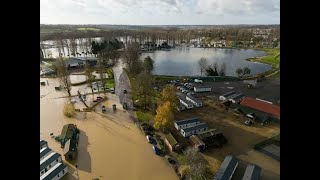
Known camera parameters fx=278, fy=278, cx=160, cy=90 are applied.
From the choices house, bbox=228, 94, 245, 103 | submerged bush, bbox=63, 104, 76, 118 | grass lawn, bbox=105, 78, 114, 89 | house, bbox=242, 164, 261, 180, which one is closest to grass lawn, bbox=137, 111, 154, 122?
submerged bush, bbox=63, 104, 76, 118

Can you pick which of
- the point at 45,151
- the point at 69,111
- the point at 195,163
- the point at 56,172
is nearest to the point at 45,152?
the point at 45,151

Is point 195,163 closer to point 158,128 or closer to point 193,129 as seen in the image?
point 193,129

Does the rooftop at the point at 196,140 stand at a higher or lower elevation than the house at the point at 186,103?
lower

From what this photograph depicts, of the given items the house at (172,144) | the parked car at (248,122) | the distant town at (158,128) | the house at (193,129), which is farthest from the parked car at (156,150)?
the parked car at (248,122)

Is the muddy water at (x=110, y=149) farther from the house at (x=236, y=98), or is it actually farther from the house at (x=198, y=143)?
the house at (x=236, y=98)

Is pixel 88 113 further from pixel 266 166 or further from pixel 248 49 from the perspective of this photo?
pixel 248 49

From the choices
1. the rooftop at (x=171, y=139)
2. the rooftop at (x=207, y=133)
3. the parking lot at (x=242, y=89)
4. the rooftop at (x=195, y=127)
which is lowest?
the rooftop at (x=171, y=139)
